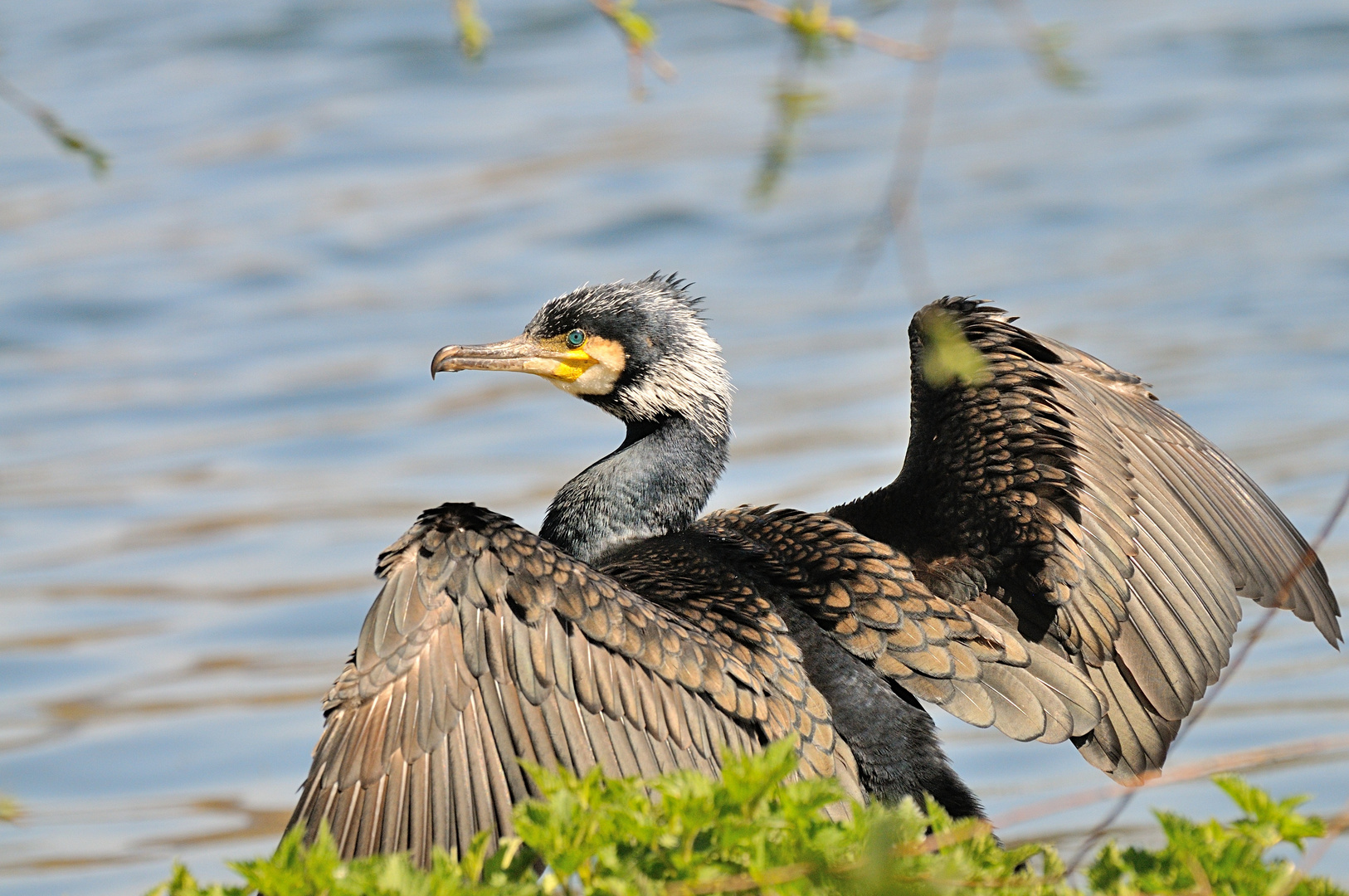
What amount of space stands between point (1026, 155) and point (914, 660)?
11.3m

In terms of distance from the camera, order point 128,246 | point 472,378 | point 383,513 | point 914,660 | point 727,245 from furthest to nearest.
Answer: point 128,246, point 727,245, point 472,378, point 383,513, point 914,660

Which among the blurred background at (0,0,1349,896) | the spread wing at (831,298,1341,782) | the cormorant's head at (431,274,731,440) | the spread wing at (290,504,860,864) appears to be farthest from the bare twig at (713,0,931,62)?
the cormorant's head at (431,274,731,440)

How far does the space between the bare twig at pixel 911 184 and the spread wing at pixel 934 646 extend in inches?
28.3

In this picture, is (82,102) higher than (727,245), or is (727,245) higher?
(82,102)

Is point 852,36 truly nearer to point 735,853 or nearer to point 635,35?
point 635,35

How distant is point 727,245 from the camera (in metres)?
13.4

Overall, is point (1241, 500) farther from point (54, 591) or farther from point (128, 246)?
point (128, 246)

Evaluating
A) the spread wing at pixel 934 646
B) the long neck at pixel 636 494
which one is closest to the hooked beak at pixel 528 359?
the long neck at pixel 636 494

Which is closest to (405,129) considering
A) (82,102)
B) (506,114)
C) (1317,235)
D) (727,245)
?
(506,114)

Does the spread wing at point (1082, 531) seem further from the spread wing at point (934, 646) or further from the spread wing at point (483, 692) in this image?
the spread wing at point (483, 692)

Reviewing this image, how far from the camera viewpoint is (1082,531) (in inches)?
172

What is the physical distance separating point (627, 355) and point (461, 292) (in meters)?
7.61

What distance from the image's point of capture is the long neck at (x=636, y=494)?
195 inches

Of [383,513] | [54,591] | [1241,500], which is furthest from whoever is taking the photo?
[383,513]
